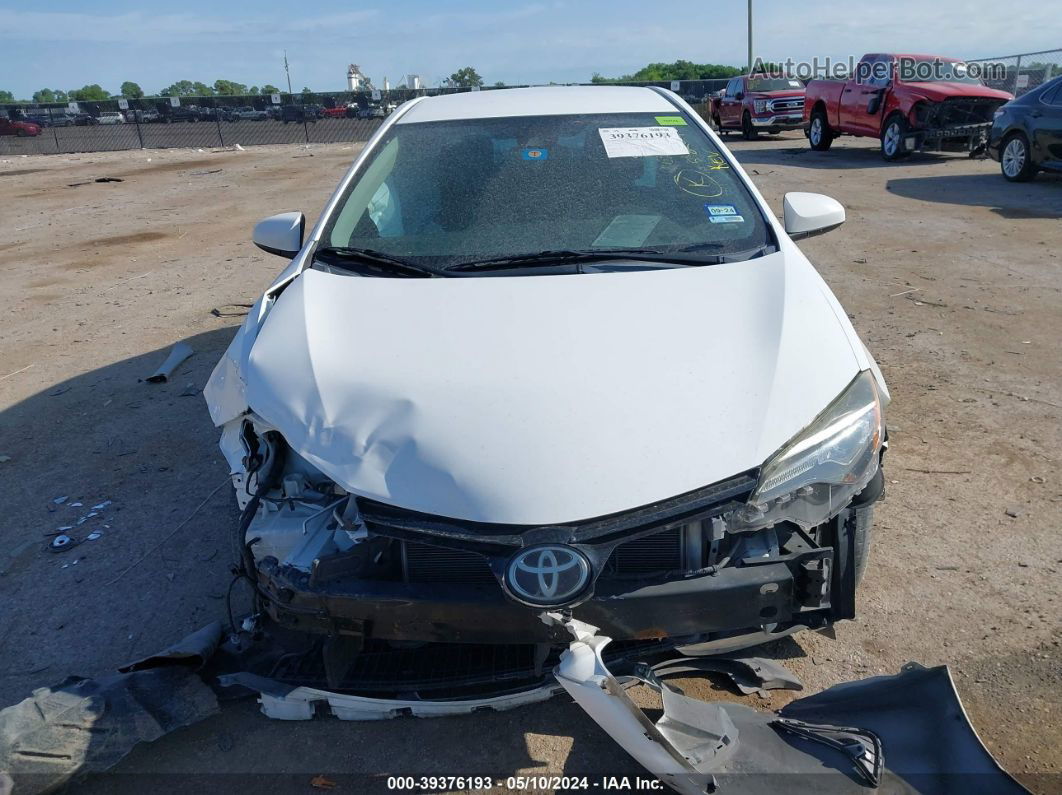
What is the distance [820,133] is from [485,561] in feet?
58.5

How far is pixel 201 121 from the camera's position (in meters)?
33.6

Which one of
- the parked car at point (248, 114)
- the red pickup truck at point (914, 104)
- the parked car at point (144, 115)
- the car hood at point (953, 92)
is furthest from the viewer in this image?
the parked car at point (144, 115)

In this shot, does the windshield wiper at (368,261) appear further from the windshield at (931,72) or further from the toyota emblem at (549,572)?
the windshield at (931,72)

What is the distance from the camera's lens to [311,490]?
102 inches

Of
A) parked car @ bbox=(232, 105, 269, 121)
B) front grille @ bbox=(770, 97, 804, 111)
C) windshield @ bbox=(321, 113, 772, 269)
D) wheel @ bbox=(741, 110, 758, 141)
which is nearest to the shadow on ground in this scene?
windshield @ bbox=(321, 113, 772, 269)

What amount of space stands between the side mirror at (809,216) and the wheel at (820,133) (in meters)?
15.1

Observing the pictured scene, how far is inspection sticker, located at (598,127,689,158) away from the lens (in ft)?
12.6

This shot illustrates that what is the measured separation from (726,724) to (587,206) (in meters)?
2.13

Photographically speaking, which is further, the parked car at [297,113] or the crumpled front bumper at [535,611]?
the parked car at [297,113]

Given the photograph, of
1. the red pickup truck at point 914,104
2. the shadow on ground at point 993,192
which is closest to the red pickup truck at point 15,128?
the red pickup truck at point 914,104

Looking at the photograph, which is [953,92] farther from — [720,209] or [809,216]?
[720,209]

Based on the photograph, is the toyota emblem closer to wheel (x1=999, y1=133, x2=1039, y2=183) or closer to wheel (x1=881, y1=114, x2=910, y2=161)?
wheel (x1=999, y1=133, x2=1039, y2=183)

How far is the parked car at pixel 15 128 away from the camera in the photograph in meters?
33.6

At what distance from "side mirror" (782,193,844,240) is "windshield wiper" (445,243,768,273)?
0.64m
